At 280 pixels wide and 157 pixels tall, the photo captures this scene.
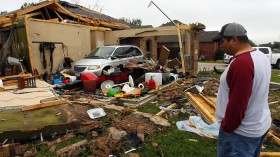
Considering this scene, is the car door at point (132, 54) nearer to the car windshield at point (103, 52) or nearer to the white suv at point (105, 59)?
the white suv at point (105, 59)

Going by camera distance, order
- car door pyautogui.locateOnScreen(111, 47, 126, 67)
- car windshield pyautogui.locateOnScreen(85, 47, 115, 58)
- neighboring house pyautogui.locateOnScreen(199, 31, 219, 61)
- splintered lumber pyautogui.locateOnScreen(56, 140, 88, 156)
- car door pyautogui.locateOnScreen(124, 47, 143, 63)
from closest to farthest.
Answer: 1. splintered lumber pyautogui.locateOnScreen(56, 140, 88, 156)
2. car door pyautogui.locateOnScreen(111, 47, 126, 67)
3. car windshield pyautogui.locateOnScreen(85, 47, 115, 58)
4. car door pyautogui.locateOnScreen(124, 47, 143, 63)
5. neighboring house pyautogui.locateOnScreen(199, 31, 219, 61)

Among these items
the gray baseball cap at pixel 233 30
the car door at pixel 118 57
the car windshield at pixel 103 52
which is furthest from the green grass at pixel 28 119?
the car windshield at pixel 103 52

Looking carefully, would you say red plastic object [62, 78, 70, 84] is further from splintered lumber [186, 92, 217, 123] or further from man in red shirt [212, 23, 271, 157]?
man in red shirt [212, 23, 271, 157]

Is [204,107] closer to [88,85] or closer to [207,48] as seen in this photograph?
[88,85]

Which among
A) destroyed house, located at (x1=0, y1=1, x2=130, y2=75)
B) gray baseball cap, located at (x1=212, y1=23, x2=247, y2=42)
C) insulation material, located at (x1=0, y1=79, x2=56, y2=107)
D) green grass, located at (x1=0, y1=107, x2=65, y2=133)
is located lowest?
green grass, located at (x1=0, y1=107, x2=65, y2=133)

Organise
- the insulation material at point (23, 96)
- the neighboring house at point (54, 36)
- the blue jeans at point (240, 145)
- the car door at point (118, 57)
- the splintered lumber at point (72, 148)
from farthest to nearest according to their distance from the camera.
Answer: the neighboring house at point (54, 36) → the car door at point (118, 57) → the insulation material at point (23, 96) → the splintered lumber at point (72, 148) → the blue jeans at point (240, 145)

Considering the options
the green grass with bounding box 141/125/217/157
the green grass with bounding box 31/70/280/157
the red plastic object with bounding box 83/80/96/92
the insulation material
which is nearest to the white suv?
the red plastic object with bounding box 83/80/96/92

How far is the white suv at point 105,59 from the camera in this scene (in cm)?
1184

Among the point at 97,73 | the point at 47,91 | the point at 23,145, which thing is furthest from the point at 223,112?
the point at 97,73

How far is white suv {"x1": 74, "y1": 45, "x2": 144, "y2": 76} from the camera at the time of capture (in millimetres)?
11844

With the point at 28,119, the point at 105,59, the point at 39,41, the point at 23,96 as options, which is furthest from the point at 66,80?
the point at 28,119

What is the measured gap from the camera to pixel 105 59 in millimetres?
12305

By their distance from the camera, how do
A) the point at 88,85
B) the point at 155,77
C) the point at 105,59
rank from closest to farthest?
the point at 88,85
the point at 155,77
the point at 105,59

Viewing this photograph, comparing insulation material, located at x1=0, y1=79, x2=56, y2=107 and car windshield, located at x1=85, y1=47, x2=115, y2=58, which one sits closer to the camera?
insulation material, located at x1=0, y1=79, x2=56, y2=107
